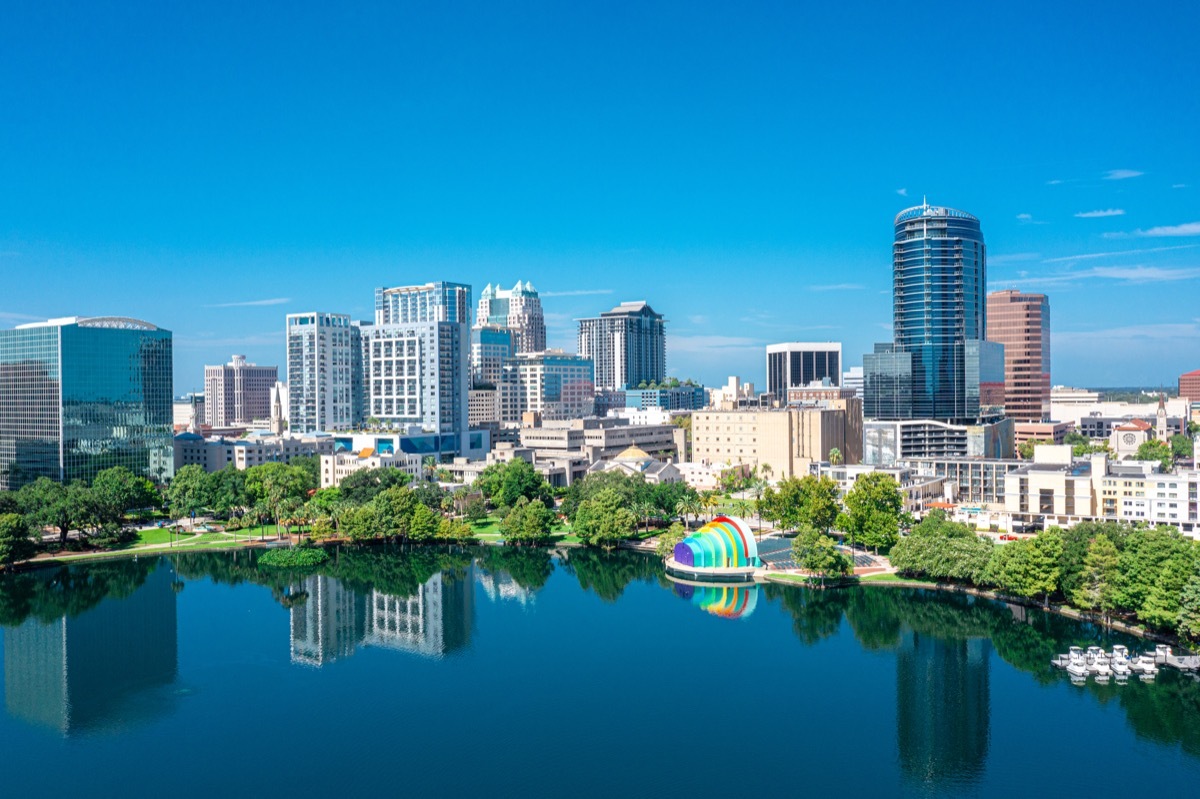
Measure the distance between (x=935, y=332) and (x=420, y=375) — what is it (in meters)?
51.6

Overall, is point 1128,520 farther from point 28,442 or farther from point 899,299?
point 28,442

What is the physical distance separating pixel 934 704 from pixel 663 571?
901 inches

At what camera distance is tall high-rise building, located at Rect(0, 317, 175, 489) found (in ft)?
246

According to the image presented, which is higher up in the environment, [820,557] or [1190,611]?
[1190,611]

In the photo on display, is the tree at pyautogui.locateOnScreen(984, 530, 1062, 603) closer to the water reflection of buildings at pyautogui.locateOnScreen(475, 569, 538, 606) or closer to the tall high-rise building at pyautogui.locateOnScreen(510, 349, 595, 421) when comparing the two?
the water reflection of buildings at pyautogui.locateOnScreen(475, 569, 538, 606)

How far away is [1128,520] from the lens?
2227 inches

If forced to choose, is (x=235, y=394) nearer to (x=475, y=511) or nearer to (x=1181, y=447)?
(x=475, y=511)

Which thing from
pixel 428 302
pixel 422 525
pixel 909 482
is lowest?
pixel 422 525

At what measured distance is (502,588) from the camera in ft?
167

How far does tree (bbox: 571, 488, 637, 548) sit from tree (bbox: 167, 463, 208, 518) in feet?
86.7

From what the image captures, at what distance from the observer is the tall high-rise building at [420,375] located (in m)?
102

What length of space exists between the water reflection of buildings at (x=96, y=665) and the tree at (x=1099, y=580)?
35362 mm

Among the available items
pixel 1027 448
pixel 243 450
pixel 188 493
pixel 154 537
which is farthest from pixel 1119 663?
pixel 243 450

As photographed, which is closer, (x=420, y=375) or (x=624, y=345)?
(x=420, y=375)
